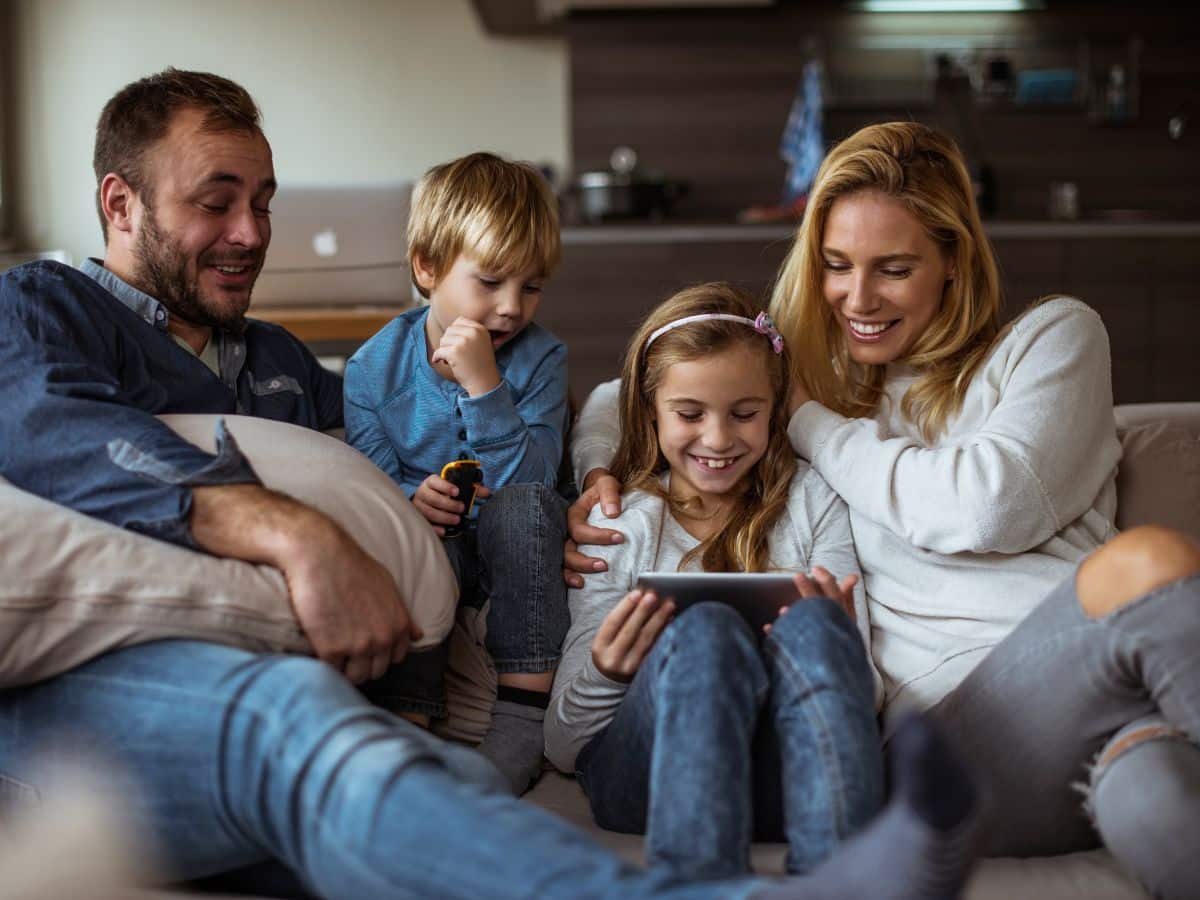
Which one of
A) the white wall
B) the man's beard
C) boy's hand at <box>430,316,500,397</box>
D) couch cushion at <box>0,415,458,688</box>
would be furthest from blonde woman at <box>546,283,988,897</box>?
the white wall

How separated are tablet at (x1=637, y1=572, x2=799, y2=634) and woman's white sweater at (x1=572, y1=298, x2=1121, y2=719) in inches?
9.6

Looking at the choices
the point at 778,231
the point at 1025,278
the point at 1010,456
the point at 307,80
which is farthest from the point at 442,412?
the point at 307,80

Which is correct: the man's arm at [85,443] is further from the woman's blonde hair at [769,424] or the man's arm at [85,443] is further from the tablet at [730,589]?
the woman's blonde hair at [769,424]

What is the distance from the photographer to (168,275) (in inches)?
68.1

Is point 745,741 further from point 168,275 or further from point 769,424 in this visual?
point 168,275

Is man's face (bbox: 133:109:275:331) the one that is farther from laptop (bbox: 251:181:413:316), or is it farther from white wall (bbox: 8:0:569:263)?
white wall (bbox: 8:0:569:263)

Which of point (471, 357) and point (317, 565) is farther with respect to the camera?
point (471, 357)

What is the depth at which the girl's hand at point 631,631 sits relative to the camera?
141 cm

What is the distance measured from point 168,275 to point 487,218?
45 cm

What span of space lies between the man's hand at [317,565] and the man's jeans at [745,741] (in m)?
0.30

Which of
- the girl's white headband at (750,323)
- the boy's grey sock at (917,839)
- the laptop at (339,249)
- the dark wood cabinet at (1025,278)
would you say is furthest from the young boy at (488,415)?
the dark wood cabinet at (1025,278)

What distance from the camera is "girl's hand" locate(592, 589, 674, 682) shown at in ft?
4.63

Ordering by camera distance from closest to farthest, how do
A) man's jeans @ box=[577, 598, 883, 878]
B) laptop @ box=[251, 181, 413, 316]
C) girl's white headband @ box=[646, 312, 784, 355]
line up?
man's jeans @ box=[577, 598, 883, 878], girl's white headband @ box=[646, 312, 784, 355], laptop @ box=[251, 181, 413, 316]

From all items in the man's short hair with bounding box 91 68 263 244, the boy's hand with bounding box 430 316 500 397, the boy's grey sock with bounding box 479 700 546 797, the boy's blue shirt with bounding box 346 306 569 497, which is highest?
the man's short hair with bounding box 91 68 263 244
